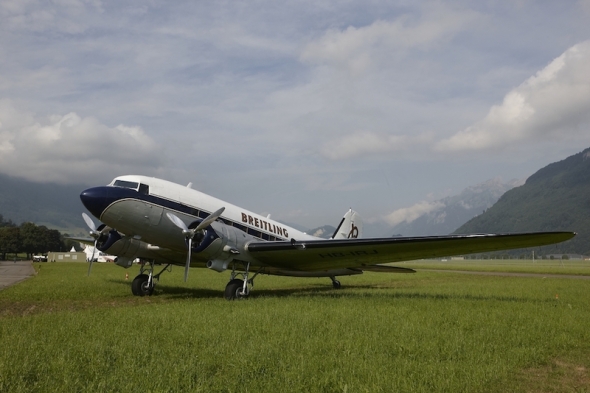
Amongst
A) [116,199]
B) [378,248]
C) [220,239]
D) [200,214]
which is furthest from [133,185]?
[378,248]

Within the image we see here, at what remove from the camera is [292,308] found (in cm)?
1183

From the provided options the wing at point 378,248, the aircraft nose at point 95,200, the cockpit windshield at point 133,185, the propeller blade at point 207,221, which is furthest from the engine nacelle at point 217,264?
the aircraft nose at point 95,200

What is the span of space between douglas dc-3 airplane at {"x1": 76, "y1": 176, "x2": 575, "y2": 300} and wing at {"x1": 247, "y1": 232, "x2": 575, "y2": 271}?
0.09ft

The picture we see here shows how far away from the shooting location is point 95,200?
14.2 m

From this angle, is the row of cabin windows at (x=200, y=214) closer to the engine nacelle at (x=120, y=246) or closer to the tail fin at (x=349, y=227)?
the engine nacelle at (x=120, y=246)

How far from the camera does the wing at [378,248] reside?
13.2 meters

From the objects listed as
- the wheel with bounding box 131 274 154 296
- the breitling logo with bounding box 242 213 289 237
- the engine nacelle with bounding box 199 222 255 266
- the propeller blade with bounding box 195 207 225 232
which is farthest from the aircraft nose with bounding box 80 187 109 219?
the breitling logo with bounding box 242 213 289 237

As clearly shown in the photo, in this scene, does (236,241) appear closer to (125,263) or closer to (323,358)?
(125,263)

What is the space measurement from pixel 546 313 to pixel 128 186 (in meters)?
13.7

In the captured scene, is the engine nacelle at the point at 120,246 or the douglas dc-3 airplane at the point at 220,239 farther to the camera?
the engine nacelle at the point at 120,246

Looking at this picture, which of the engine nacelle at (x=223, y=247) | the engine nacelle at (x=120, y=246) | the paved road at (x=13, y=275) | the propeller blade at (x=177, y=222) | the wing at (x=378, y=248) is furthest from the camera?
the paved road at (x=13, y=275)

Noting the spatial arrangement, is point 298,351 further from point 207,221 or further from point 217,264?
point 217,264

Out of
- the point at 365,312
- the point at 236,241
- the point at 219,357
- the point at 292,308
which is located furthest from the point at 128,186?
the point at 219,357

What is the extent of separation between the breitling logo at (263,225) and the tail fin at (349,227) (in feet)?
18.9
